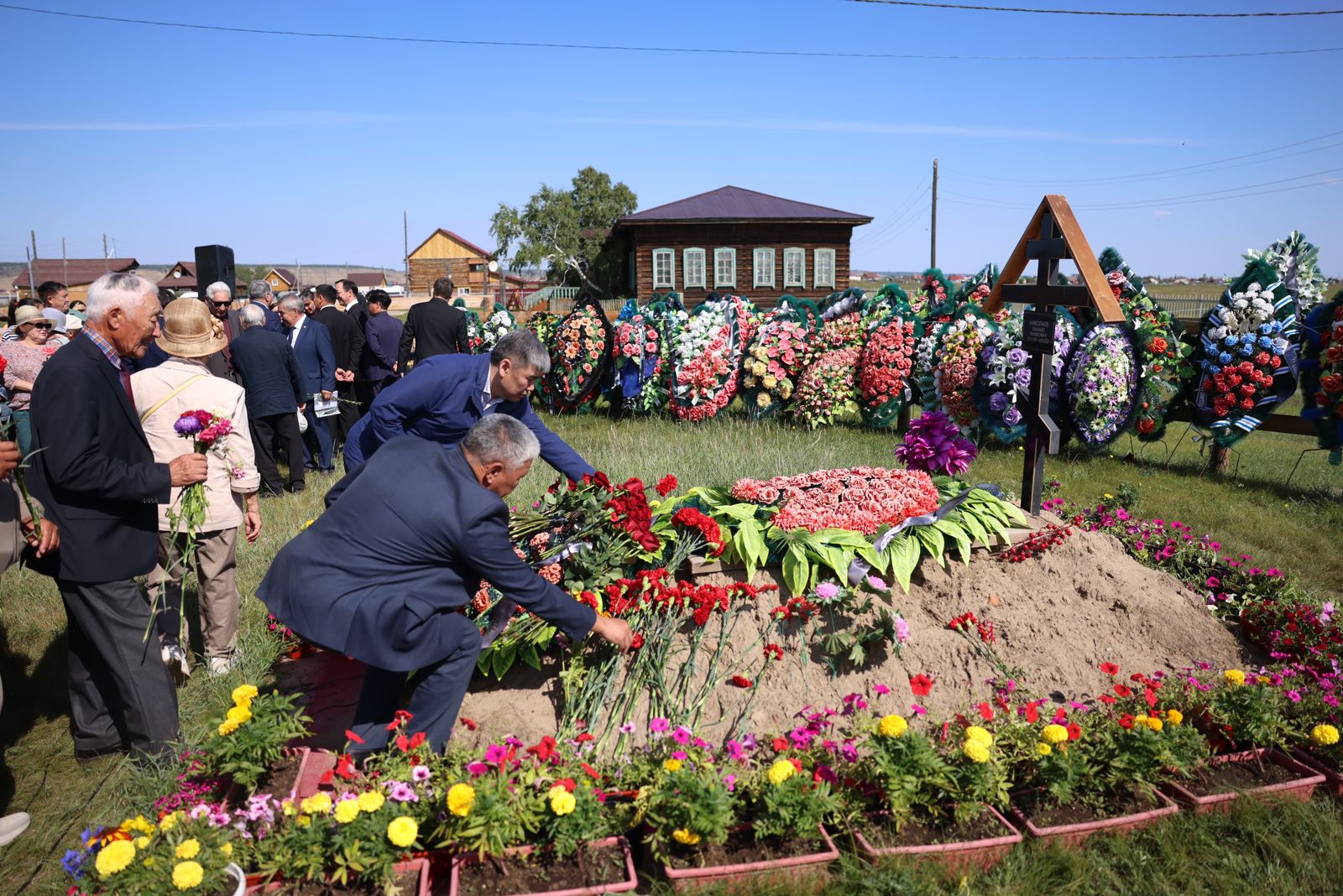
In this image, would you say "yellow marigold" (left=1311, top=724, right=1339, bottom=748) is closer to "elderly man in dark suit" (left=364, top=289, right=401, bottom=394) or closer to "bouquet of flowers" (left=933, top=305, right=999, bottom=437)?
"bouquet of flowers" (left=933, top=305, right=999, bottom=437)

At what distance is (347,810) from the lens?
234 centimetres

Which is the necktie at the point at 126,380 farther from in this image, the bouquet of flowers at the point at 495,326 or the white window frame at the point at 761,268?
the white window frame at the point at 761,268

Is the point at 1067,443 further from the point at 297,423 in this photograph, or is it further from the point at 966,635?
the point at 297,423

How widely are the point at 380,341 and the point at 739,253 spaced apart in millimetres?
21946

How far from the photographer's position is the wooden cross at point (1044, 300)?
484cm

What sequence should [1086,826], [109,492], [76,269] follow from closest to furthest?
1. [1086,826]
2. [109,492]
3. [76,269]

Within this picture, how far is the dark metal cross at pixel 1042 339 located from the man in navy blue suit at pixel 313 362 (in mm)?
6250

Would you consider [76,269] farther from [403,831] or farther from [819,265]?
[403,831]

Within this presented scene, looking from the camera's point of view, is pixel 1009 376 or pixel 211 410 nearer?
pixel 211 410

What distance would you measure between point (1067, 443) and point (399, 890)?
862cm

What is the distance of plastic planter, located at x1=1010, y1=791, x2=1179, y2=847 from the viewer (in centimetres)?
273

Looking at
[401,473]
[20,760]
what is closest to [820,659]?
[401,473]

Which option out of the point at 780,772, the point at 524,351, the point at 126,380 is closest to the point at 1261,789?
the point at 780,772

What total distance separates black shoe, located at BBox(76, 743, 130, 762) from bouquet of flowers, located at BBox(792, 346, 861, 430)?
7.71 meters
